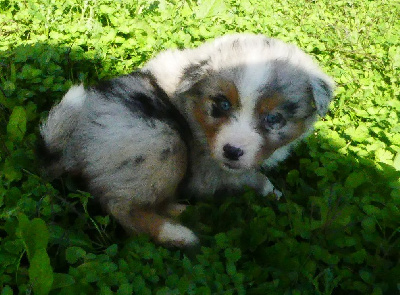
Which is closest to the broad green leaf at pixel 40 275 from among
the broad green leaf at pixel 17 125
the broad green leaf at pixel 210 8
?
the broad green leaf at pixel 17 125

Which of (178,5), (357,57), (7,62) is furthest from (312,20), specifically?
(7,62)

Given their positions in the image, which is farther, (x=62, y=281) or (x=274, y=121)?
(x=274, y=121)

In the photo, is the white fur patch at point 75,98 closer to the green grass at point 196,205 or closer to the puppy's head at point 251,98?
the green grass at point 196,205

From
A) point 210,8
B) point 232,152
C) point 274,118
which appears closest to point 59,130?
point 232,152

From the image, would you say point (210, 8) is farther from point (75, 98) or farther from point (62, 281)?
point (62, 281)

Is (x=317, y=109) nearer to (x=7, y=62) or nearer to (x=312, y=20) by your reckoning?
(x=7, y=62)

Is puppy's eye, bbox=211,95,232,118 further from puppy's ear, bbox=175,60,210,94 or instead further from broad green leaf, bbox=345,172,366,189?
broad green leaf, bbox=345,172,366,189
